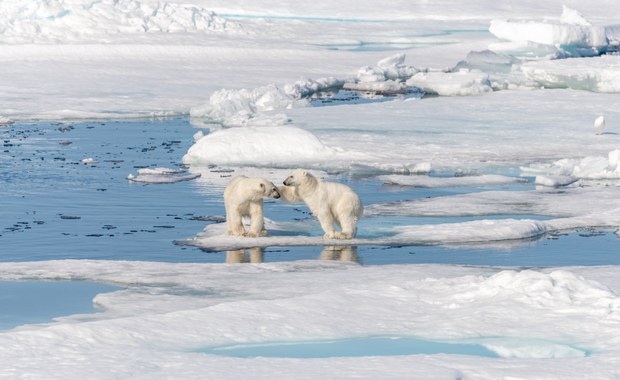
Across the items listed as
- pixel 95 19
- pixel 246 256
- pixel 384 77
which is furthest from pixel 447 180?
pixel 95 19

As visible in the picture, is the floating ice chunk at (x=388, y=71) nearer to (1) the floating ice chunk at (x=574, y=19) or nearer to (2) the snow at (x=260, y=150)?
(1) the floating ice chunk at (x=574, y=19)

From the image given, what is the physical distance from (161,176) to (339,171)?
7.79ft

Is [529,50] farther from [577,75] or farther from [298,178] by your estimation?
[298,178]

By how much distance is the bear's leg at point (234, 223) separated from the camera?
10.3 metres

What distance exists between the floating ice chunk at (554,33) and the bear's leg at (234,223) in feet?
79.0

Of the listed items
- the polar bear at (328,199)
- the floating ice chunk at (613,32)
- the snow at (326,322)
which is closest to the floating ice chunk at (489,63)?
the floating ice chunk at (613,32)

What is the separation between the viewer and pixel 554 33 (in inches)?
1336

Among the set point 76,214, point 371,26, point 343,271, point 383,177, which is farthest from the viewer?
point 371,26

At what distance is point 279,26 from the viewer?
147 feet

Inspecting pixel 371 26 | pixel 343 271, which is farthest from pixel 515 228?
pixel 371 26

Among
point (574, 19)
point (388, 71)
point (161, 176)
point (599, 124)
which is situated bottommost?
point (161, 176)

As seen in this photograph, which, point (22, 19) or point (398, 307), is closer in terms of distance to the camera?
point (398, 307)

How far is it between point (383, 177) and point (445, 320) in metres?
8.07

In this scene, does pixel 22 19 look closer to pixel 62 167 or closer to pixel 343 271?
pixel 62 167
